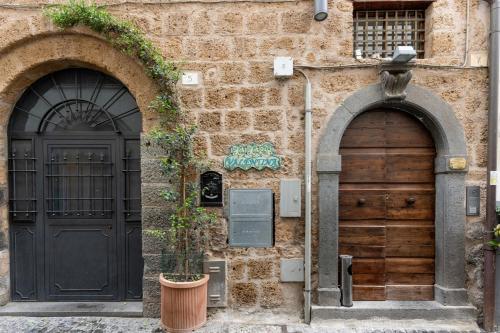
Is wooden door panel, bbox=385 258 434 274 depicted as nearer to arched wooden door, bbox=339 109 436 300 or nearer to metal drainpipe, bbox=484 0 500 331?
arched wooden door, bbox=339 109 436 300

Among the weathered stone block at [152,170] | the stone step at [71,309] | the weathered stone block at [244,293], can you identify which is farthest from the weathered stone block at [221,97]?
the stone step at [71,309]

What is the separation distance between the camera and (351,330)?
129 inches

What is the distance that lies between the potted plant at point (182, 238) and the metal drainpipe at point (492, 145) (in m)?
3.08

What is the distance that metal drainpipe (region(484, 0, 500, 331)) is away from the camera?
3.32m

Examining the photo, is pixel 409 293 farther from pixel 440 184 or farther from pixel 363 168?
pixel 363 168

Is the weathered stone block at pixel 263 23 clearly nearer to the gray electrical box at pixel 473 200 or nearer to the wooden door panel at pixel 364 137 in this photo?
the wooden door panel at pixel 364 137

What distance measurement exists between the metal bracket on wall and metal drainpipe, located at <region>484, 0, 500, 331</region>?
116 inches

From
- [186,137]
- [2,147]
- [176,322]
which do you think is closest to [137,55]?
[186,137]

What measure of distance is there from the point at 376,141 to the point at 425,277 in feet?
5.69

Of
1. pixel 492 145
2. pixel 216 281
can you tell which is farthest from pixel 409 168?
pixel 216 281

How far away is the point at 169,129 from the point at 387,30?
9.30ft

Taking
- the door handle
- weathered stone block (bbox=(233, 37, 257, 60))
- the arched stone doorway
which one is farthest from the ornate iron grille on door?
the door handle

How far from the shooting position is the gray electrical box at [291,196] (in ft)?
11.5

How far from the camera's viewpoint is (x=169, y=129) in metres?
3.48
